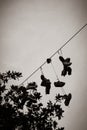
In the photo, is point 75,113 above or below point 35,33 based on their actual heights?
below

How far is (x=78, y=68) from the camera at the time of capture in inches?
156

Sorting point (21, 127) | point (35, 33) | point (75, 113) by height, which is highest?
point (35, 33)

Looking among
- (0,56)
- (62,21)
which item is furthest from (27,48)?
(62,21)

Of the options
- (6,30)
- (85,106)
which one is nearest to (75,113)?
(85,106)

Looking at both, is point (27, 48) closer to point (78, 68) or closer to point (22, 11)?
point (22, 11)

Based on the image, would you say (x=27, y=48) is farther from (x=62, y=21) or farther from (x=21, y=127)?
(x=21, y=127)

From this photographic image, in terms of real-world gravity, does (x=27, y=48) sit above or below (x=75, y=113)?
above

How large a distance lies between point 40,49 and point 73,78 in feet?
2.52

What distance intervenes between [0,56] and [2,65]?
0.55 ft

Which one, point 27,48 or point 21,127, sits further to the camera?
point 27,48

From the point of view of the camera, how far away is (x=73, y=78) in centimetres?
395

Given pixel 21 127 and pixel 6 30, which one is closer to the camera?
pixel 21 127

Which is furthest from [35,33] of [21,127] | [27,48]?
[21,127]

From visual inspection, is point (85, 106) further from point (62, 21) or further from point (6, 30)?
point (6, 30)
